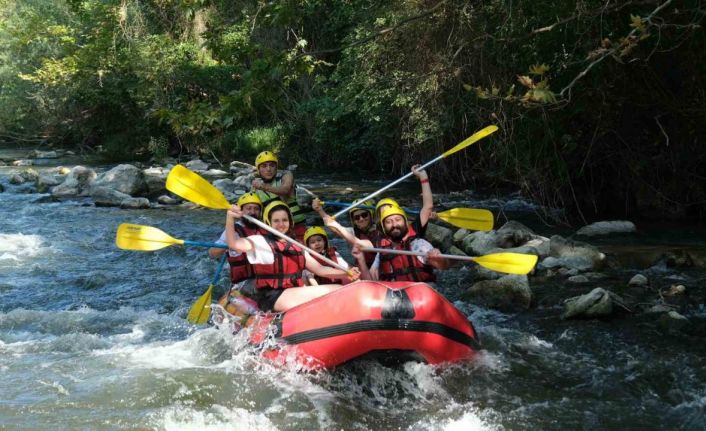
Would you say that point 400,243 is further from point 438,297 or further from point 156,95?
point 156,95

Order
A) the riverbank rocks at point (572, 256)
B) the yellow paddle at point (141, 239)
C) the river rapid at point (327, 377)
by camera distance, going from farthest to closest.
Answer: the riverbank rocks at point (572, 256) → the yellow paddle at point (141, 239) → the river rapid at point (327, 377)

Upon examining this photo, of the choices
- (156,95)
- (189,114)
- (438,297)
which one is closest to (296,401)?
(438,297)

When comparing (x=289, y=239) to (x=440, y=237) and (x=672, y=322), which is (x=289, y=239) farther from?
(x=440, y=237)

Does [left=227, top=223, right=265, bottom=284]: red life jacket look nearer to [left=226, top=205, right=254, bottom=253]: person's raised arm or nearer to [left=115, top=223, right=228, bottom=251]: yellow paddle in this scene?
[left=226, top=205, right=254, bottom=253]: person's raised arm

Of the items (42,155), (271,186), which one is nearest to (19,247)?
(271,186)

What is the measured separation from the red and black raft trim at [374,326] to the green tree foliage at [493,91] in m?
1.36

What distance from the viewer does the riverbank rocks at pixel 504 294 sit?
580 cm

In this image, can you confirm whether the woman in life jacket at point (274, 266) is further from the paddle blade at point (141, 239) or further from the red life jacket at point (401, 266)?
the paddle blade at point (141, 239)

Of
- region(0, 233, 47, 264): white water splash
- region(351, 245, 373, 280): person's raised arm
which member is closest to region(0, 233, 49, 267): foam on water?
region(0, 233, 47, 264): white water splash

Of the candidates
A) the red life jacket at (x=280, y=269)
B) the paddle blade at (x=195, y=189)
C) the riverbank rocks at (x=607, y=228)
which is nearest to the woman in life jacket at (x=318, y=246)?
the red life jacket at (x=280, y=269)

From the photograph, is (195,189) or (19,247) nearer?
(195,189)

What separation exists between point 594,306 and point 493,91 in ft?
5.82

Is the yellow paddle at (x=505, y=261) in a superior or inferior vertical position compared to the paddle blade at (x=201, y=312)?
superior

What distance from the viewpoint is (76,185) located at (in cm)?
1270
